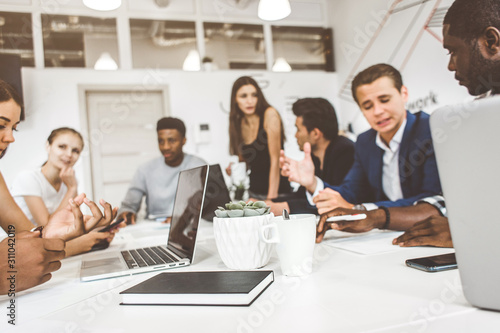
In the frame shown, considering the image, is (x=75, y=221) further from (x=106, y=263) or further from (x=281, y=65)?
(x=281, y=65)

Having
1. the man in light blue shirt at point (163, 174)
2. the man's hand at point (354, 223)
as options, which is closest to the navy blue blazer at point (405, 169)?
the man's hand at point (354, 223)

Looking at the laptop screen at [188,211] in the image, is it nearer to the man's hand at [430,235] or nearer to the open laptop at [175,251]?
the open laptop at [175,251]

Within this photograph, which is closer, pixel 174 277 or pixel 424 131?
pixel 174 277

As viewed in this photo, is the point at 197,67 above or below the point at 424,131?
above

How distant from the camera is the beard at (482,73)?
147cm

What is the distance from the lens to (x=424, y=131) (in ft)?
6.35

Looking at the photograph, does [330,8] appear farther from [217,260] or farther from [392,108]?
[217,260]

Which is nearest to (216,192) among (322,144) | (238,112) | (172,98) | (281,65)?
(322,144)

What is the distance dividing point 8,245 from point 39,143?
10.8ft

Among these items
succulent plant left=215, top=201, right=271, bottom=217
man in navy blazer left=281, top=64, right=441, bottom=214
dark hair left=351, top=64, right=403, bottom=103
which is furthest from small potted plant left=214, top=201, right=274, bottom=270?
dark hair left=351, top=64, right=403, bottom=103

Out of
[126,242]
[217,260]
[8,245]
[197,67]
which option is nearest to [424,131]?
[217,260]

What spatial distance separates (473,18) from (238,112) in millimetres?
2867

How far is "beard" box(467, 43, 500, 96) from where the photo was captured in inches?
57.9

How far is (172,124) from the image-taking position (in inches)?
155
